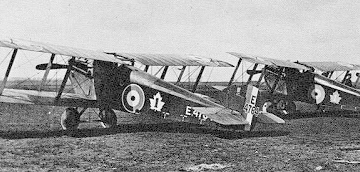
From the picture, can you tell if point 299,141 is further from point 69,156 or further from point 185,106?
point 69,156

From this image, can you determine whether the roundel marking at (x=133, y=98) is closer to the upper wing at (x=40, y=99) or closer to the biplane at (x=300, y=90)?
the upper wing at (x=40, y=99)

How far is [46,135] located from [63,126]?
3.43 ft

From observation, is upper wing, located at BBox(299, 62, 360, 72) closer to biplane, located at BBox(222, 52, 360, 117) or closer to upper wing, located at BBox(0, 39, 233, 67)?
biplane, located at BBox(222, 52, 360, 117)

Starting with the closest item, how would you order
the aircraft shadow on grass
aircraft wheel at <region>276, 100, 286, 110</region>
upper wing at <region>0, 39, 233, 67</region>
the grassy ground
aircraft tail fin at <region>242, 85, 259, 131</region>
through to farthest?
the grassy ground → upper wing at <region>0, 39, 233, 67</region> → the aircraft shadow on grass → aircraft tail fin at <region>242, 85, 259, 131</region> → aircraft wheel at <region>276, 100, 286, 110</region>

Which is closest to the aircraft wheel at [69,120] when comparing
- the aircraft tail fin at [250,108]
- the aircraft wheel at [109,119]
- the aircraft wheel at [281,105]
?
the aircraft wheel at [109,119]

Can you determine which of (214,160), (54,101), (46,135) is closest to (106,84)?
(54,101)

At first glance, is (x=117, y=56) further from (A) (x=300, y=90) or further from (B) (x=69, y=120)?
(A) (x=300, y=90)

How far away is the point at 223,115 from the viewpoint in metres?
10.2

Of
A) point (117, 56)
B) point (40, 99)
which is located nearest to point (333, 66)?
Result: point (117, 56)

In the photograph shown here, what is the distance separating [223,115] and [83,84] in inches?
174

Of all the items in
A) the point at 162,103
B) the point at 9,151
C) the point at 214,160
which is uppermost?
the point at 162,103

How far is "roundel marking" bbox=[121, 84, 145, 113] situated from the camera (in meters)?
11.0

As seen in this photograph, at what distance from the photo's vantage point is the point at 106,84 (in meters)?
11.4

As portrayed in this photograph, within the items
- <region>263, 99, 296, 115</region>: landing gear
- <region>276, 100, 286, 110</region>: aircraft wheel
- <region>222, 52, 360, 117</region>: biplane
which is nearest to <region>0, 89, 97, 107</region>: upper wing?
<region>222, 52, 360, 117</region>: biplane
